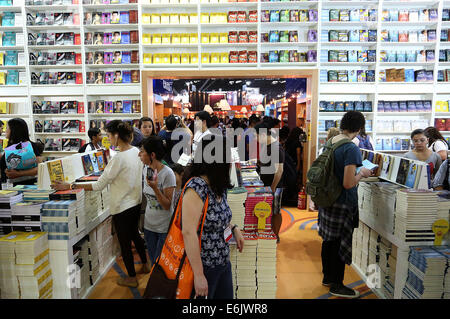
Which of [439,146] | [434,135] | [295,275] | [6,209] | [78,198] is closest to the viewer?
[6,209]

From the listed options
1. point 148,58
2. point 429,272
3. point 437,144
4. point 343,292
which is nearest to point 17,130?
point 148,58

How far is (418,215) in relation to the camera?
2.46m

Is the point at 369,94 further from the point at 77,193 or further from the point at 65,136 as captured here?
the point at 65,136

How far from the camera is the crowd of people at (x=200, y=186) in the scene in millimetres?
1611

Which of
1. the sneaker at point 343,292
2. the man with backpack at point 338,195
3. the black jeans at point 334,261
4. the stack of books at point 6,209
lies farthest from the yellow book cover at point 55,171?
the sneaker at point 343,292

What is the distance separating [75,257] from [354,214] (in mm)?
2521

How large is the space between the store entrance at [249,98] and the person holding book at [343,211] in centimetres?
179

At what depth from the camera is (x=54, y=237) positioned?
8.11 ft

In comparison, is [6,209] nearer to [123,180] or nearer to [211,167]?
[123,180]

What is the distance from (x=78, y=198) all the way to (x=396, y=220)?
8.76 feet

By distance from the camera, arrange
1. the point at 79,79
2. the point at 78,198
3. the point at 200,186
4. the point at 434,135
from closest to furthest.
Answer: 1. the point at 200,186
2. the point at 78,198
3. the point at 434,135
4. the point at 79,79

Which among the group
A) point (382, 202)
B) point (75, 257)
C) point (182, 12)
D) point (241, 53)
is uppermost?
point (182, 12)

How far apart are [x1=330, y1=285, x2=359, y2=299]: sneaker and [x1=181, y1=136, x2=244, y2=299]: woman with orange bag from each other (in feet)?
5.00
